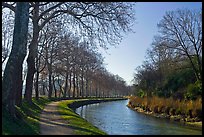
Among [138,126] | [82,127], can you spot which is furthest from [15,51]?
[138,126]

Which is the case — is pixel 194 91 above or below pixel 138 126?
above

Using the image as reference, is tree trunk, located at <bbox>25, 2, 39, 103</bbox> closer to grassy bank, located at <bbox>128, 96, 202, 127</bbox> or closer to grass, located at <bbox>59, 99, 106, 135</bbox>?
grass, located at <bbox>59, 99, 106, 135</bbox>

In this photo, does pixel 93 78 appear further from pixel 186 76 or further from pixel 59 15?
pixel 59 15

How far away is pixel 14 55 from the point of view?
45.2ft

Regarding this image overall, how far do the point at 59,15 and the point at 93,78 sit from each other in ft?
155

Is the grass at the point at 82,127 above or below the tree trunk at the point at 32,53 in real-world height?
below

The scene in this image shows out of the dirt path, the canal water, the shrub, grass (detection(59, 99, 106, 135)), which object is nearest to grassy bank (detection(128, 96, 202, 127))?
the shrub

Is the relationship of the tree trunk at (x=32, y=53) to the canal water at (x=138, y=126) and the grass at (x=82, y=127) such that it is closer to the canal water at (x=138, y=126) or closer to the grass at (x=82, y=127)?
the canal water at (x=138, y=126)

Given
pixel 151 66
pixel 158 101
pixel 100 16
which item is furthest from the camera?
pixel 151 66

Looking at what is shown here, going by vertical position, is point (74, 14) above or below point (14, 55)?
above

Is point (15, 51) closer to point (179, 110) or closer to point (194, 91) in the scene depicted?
point (179, 110)

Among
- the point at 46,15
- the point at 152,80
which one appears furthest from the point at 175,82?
the point at 46,15

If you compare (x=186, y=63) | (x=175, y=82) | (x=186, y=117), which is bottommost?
(x=186, y=117)

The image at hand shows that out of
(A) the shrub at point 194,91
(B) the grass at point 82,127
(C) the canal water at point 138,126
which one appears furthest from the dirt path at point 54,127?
(A) the shrub at point 194,91
